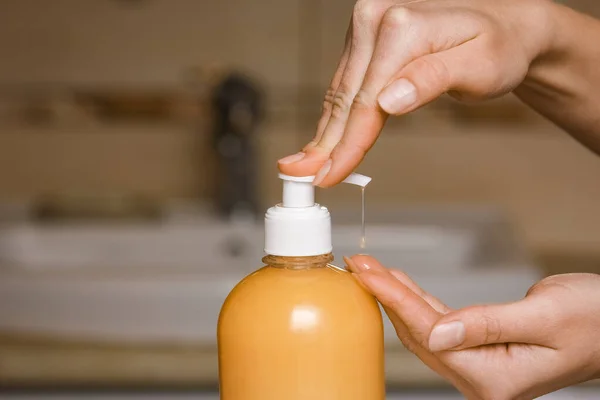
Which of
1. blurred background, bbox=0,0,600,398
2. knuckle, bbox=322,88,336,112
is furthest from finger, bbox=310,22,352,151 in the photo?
blurred background, bbox=0,0,600,398

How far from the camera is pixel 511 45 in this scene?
54cm

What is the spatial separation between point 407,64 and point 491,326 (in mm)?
151

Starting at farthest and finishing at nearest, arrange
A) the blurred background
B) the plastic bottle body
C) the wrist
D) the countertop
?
1. the blurred background
2. the countertop
3. the wrist
4. the plastic bottle body

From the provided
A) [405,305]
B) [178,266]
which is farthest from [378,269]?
[178,266]

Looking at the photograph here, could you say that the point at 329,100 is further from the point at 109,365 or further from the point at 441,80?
the point at 109,365

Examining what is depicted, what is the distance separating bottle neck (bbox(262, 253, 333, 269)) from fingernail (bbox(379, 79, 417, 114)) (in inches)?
3.5

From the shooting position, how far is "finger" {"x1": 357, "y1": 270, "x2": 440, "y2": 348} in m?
0.48

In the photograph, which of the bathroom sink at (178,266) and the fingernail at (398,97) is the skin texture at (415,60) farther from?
the bathroom sink at (178,266)

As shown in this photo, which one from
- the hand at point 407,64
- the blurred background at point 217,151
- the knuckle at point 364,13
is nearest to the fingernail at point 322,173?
the hand at point 407,64

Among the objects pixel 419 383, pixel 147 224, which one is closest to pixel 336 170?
pixel 419 383

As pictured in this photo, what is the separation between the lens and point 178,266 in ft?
4.03

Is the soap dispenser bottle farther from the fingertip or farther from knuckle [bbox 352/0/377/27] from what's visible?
knuckle [bbox 352/0/377/27]

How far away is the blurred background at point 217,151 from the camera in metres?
1.27

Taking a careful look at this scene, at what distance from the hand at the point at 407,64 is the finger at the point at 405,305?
6 centimetres
